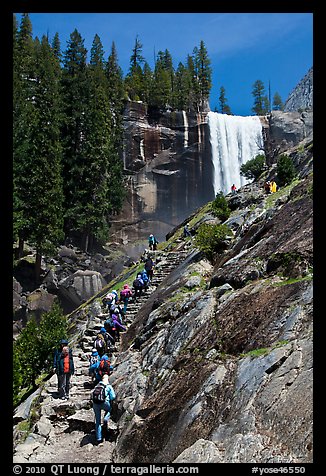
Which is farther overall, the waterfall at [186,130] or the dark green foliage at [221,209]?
the waterfall at [186,130]

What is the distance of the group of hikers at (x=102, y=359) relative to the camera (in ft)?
32.6

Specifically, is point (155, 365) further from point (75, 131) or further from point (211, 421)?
point (75, 131)

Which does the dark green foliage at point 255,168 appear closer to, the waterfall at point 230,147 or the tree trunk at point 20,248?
the waterfall at point 230,147

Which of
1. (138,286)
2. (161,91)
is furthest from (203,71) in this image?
(138,286)

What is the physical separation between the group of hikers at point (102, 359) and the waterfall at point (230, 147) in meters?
38.7

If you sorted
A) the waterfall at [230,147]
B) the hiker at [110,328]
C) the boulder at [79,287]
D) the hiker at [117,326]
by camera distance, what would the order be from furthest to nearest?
1. the waterfall at [230,147]
2. the boulder at [79,287]
3. the hiker at [117,326]
4. the hiker at [110,328]

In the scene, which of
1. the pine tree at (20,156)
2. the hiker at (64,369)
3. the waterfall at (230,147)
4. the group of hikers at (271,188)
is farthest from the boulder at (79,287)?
the waterfall at (230,147)

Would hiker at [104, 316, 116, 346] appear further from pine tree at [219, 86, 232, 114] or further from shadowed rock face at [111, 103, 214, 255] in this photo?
pine tree at [219, 86, 232, 114]

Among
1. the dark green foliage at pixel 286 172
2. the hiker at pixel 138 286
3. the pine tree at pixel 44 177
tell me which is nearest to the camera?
the hiker at pixel 138 286

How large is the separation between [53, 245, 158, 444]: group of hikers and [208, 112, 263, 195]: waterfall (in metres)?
38.7

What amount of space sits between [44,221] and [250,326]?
29.9m

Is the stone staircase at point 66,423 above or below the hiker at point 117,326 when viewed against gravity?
below

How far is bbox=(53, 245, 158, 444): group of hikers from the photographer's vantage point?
9945 millimetres

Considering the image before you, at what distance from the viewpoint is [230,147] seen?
5944 cm
